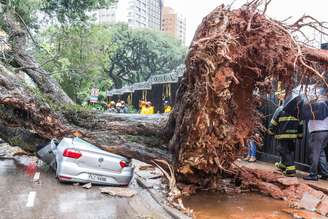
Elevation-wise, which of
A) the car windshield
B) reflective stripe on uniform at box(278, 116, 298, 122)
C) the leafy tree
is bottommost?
the car windshield

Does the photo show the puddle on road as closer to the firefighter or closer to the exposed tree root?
the exposed tree root

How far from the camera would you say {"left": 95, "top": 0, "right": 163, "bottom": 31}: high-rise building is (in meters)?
73.1

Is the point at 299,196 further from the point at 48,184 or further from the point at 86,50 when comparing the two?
the point at 86,50

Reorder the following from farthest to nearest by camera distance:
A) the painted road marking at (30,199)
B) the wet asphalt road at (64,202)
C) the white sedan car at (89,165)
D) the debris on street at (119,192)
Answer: the white sedan car at (89,165) < the debris on street at (119,192) < the painted road marking at (30,199) < the wet asphalt road at (64,202)

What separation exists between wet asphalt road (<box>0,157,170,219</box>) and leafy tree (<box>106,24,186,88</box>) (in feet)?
121

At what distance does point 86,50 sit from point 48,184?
17212 mm

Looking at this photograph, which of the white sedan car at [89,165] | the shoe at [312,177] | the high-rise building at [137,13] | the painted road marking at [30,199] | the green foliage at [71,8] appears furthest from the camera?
the high-rise building at [137,13]

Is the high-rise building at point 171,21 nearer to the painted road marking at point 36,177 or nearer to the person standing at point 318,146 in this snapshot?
the painted road marking at point 36,177

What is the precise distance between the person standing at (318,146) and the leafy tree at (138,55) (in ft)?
124

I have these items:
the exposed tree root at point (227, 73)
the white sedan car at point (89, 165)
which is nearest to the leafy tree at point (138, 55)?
the white sedan car at point (89, 165)

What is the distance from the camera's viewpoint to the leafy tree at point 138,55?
152 ft

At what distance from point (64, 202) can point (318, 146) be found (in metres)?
5.61

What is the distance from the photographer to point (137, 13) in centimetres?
7550

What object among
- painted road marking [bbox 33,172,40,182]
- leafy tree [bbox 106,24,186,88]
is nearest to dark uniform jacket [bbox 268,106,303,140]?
painted road marking [bbox 33,172,40,182]
